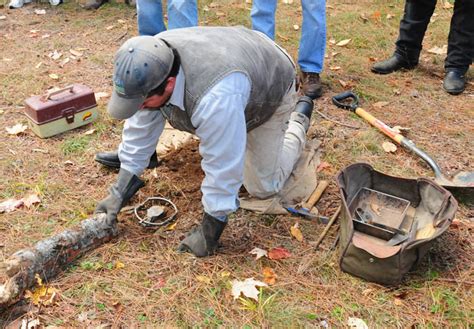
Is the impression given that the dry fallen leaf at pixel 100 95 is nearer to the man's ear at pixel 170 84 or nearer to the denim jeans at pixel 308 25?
the denim jeans at pixel 308 25

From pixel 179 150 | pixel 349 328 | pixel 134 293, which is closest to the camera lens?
pixel 349 328

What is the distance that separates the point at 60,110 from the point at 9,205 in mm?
997

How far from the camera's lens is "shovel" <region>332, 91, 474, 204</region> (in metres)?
3.27

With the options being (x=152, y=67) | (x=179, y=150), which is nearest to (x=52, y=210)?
(x=179, y=150)

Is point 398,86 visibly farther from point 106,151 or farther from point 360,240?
point 106,151

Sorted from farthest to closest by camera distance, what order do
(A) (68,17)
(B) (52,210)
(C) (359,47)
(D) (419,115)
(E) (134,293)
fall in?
1. (A) (68,17)
2. (C) (359,47)
3. (D) (419,115)
4. (B) (52,210)
5. (E) (134,293)

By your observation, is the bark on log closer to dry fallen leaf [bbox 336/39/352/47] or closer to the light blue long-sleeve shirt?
the light blue long-sleeve shirt

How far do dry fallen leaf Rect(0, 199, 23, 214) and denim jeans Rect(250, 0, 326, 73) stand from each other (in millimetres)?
2549

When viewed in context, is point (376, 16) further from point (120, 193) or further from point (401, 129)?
point (120, 193)

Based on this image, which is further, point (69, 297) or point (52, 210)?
point (52, 210)

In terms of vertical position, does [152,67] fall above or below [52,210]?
above

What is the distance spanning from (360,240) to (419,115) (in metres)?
2.03

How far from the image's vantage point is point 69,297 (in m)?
2.60

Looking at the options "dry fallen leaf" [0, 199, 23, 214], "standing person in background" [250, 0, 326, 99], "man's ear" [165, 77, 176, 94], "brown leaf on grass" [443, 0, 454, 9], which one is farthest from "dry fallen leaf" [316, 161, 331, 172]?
"brown leaf on grass" [443, 0, 454, 9]
